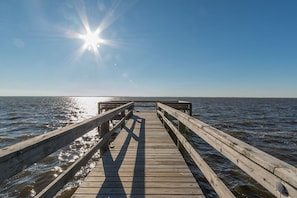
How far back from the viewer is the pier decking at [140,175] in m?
2.64

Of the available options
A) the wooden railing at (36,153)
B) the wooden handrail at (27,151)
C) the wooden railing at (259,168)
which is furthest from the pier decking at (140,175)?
the wooden handrail at (27,151)

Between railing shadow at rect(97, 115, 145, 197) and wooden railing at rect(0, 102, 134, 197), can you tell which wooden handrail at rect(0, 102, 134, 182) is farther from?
railing shadow at rect(97, 115, 145, 197)

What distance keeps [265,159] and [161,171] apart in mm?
2273

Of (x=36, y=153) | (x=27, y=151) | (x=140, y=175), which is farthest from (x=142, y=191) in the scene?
(x=27, y=151)

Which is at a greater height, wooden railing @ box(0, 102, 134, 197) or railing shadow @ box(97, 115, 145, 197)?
wooden railing @ box(0, 102, 134, 197)

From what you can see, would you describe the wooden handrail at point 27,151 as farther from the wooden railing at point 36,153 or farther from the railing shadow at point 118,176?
the railing shadow at point 118,176

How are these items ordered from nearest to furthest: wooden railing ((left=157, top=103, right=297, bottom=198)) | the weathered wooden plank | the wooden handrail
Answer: wooden railing ((left=157, top=103, right=297, bottom=198)) → the wooden handrail → the weathered wooden plank

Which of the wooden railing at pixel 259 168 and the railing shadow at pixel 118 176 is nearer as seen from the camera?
the wooden railing at pixel 259 168

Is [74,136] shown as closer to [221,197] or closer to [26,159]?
[26,159]

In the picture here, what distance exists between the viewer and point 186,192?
8.67 ft

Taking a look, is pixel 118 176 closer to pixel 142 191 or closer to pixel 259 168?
pixel 142 191

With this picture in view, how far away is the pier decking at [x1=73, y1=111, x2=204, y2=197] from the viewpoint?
264 centimetres

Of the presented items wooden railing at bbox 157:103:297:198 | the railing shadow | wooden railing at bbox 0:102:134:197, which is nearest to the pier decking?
the railing shadow

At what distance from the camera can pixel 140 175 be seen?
3.20 m
